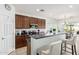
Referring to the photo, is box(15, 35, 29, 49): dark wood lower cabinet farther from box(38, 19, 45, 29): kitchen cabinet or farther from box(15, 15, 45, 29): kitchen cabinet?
box(38, 19, 45, 29): kitchen cabinet

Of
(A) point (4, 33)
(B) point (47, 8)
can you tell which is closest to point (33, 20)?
(B) point (47, 8)

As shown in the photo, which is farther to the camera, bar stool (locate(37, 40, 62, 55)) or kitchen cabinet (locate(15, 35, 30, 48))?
kitchen cabinet (locate(15, 35, 30, 48))

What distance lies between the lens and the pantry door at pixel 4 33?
3.51 metres

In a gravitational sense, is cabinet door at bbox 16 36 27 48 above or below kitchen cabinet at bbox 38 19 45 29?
below

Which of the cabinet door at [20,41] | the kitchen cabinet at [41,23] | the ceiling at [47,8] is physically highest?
the ceiling at [47,8]

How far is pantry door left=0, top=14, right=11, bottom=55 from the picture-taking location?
11.5ft

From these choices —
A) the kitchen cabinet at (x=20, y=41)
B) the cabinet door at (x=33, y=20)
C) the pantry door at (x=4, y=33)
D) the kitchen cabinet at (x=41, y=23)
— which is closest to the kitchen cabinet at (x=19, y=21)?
the kitchen cabinet at (x=20, y=41)

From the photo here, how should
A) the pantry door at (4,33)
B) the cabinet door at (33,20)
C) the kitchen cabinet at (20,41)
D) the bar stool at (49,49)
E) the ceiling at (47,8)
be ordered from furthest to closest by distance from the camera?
the cabinet door at (33,20) → the kitchen cabinet at (20,41) → the ceiling at (47,8) → the pantry door at (4,33) → the bar stool at (49,49)

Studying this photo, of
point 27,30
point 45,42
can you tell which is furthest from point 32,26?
point 45,42

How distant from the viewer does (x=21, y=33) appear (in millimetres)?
5676

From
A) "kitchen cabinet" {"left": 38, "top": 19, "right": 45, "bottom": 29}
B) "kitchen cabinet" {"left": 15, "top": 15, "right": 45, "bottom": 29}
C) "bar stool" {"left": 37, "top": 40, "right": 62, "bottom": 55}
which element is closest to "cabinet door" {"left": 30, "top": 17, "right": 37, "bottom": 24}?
"kitchen cabinet" {"left": 15, "top": 15, "right": 45, "bottom": 29}

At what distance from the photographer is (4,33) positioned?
366 centimetres

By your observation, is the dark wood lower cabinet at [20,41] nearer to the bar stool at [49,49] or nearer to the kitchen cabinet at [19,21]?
A: the kitchen cabinet at [19,21]
